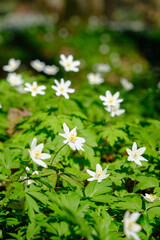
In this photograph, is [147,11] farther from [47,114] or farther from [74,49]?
[47,114]

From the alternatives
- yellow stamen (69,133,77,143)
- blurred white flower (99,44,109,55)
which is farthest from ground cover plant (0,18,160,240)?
blurred white flower (99,44,109,55)

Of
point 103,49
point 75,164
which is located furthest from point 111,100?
point 103,49

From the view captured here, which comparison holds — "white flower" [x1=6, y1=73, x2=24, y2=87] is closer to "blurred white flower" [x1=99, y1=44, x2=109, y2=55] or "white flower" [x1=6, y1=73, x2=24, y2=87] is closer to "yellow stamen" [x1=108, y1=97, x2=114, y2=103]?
"yellow stamen" [x1=108, y1=97, x2=114, y2=103]

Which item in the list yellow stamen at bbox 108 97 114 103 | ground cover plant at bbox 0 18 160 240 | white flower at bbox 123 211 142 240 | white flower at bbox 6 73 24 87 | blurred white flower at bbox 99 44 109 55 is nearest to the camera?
white flower at bbox 123 211 142 240

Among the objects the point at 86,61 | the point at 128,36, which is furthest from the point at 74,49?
the point at 128,36

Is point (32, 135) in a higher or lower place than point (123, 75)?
higher

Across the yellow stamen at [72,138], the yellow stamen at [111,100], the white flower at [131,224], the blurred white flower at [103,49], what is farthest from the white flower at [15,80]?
the blurred white flower at [103,49]

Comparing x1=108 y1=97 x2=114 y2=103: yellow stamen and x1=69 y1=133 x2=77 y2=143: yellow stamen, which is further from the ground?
x1=69 y1=133 x2=77 y2=143: yellow stamen

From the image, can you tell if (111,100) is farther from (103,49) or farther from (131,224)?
(103,49)
